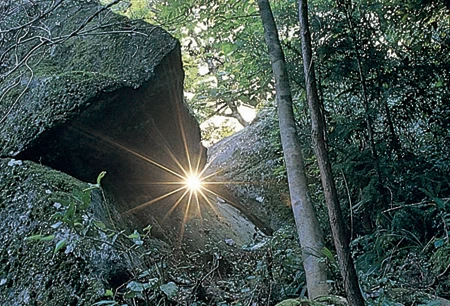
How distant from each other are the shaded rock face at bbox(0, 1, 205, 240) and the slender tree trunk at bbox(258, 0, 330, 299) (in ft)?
4.25

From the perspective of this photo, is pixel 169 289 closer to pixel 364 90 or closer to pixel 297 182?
pixel 297 182

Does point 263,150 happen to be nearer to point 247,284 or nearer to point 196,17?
point 196,17

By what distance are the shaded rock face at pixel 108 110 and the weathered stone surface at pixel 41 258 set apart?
0.68 m

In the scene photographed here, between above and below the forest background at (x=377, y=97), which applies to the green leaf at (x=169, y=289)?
below

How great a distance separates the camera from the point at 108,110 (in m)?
4.18

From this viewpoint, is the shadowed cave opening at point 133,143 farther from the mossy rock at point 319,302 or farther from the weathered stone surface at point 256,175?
the mossy rock at point 319,302

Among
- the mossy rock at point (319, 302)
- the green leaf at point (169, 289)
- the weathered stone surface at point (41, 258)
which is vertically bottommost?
the mossy rock at point (319, 302)

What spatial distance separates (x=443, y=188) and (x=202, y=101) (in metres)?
4.73

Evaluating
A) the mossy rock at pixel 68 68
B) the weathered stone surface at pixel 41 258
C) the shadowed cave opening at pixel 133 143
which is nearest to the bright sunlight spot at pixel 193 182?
the shadowed cave opening at pixel 133 143

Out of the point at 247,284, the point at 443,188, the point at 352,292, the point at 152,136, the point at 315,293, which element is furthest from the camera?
the point at 152,136

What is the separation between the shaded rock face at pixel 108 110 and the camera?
3.86 meters

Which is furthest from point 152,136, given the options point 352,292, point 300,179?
point 352,292

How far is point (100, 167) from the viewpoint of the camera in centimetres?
437

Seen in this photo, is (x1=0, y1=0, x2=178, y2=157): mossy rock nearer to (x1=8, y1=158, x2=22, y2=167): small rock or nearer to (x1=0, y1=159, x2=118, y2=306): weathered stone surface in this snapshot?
(x1=8, y1=158, x2=22, y2=167): small rock
